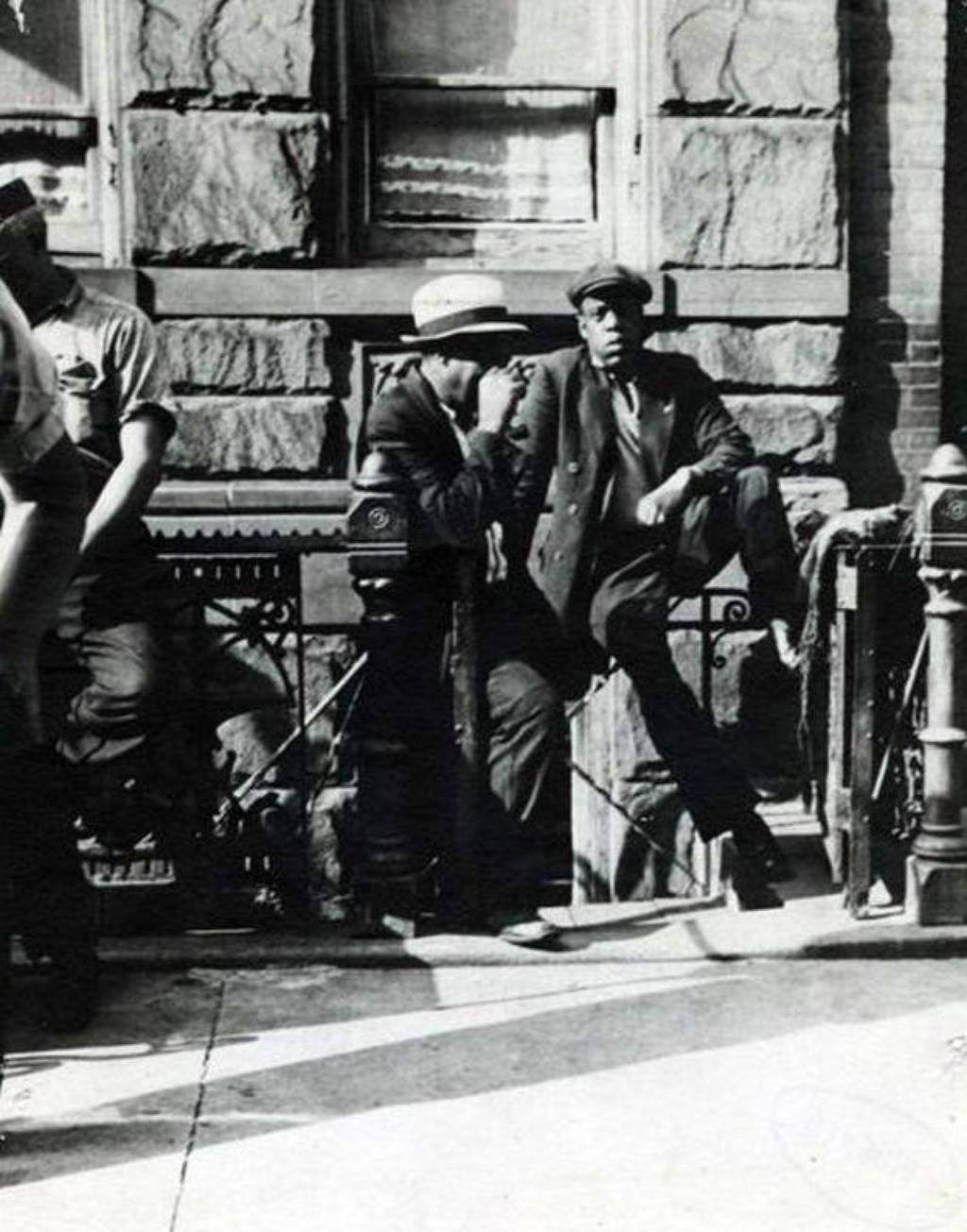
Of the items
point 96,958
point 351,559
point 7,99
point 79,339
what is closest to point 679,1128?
point 96,958

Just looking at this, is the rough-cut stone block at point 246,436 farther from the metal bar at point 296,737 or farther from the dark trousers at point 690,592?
the dark trousers at point 690,592

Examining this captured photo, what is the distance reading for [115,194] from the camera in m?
6.64

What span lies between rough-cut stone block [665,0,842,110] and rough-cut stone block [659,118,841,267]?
0.36ft

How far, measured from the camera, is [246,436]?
21.5ft

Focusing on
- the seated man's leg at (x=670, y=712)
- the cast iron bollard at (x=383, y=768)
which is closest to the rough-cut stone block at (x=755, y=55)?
the seated man's leg at (x=670, y=712)

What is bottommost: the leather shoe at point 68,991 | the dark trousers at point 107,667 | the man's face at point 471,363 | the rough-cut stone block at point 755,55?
the leather shoe at point 68,991

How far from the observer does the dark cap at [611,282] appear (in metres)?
5.50

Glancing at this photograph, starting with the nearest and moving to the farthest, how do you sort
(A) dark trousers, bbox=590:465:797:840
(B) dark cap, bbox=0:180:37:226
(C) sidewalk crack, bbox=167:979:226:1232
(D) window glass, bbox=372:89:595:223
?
(C) sidewalk crack, bbox=167:979:226:1232, (B) dark cap, bbox=0:180:37:226, (A) dark trousers, bbox=590:465:797:840, (D) window glass, bbox=372:89:595:223

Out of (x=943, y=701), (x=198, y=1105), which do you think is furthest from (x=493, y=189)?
(x=198, y=1105)

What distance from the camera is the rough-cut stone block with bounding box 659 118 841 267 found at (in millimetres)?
6633

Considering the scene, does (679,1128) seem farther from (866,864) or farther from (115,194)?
(115,194)

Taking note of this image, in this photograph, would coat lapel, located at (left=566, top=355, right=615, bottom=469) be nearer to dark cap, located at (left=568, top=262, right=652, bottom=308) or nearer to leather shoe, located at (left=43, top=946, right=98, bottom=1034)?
dark cap, located at (left=568, top=262, right=652, bottom=308)

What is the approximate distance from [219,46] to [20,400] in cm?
365

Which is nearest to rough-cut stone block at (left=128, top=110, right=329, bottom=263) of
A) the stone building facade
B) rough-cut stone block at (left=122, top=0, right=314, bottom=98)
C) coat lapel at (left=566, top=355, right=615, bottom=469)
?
the stone building facade
